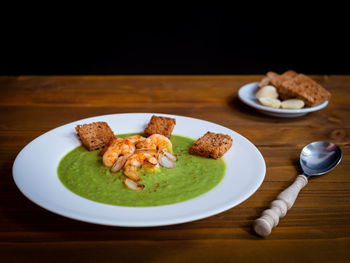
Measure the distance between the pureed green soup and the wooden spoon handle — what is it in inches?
9.7

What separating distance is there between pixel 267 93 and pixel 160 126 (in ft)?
3.34

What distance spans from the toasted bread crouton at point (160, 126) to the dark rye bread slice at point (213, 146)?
0.21 m

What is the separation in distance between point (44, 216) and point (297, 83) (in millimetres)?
2003

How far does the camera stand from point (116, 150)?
1.60 meters

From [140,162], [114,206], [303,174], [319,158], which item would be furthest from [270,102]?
[114,206]

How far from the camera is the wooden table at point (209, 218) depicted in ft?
3.83

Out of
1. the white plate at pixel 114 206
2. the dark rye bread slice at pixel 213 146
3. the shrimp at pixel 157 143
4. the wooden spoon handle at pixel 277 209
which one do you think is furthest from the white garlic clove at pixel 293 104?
the shrimp at pixel 157 143

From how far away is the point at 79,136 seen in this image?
1.81 meters

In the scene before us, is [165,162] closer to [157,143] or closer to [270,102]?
[157,143]

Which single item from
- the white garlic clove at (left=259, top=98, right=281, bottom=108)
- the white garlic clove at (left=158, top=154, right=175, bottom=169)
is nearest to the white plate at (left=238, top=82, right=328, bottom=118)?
the white garlic clove at (left=259, top=98, right=281, bottom=108)
